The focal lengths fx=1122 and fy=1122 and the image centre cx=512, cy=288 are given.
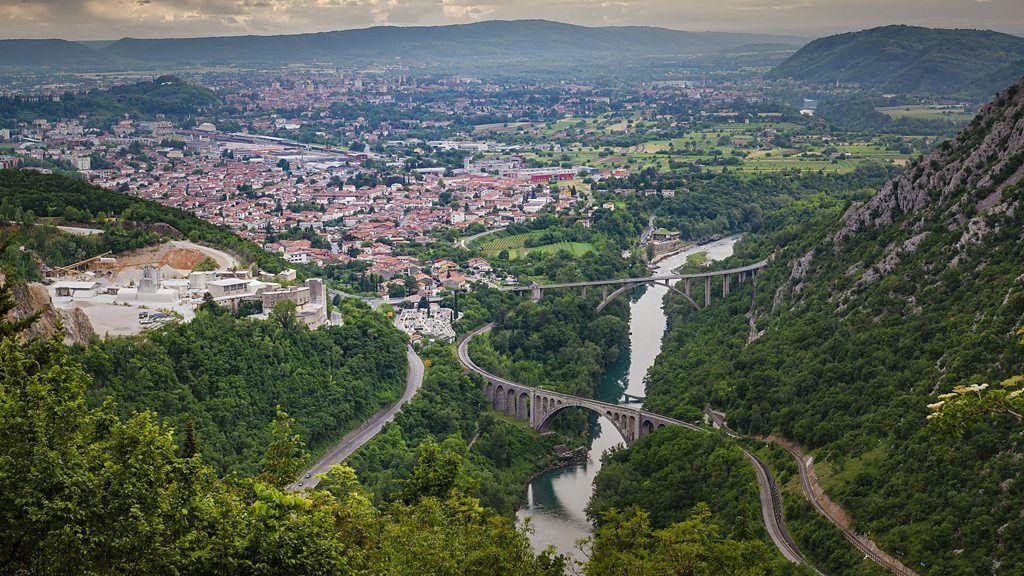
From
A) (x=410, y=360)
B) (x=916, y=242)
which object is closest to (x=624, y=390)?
(x=410, y=360)

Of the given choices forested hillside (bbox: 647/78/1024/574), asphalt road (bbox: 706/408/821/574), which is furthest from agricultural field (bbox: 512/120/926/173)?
asphalt road (bbox: 706/408/821/574)

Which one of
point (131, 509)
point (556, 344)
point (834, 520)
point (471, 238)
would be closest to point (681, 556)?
point (131, 509)

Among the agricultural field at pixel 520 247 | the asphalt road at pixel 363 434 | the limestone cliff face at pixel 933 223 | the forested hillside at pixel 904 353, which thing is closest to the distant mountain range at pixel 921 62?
the agricultural field at pixel 520 247

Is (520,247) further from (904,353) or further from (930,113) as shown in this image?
(930,113)

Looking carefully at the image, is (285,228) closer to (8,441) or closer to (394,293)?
(394,293)

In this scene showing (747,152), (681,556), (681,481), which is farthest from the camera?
(747,152)

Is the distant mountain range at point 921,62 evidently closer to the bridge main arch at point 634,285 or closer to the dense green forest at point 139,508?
the bridge main arch at point 634,285

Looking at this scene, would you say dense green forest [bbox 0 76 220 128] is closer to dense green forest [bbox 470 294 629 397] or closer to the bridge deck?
the bridge deck
